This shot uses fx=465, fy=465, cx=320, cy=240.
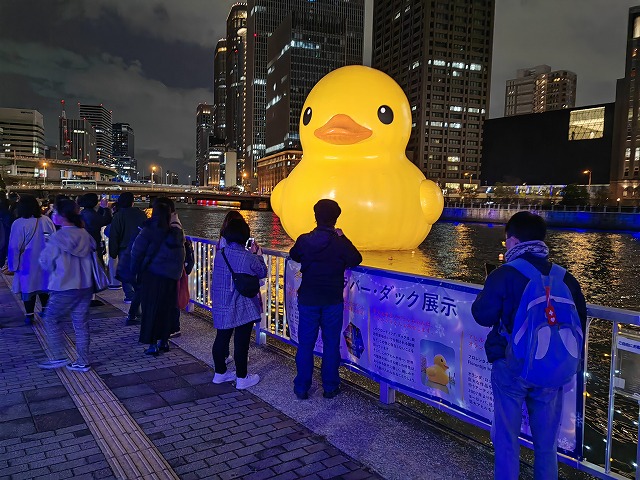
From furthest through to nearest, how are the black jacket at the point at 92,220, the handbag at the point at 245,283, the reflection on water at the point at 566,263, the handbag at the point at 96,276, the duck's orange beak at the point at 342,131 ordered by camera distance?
1. the reflection on water at the point at 566,263
2. the black jacket at the point at 92,220
3. the duck's orange beak at the point at 342,131
4. the handbag at the point at 96,276
5. the handbag at the point at 245,283

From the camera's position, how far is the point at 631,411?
577 centimetres

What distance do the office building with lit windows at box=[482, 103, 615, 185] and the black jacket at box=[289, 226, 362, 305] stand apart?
11856cm

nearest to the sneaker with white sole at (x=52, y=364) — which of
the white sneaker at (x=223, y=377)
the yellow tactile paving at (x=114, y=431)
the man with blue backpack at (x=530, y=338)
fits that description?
the yellow tactile paving at (x=114, y=431)

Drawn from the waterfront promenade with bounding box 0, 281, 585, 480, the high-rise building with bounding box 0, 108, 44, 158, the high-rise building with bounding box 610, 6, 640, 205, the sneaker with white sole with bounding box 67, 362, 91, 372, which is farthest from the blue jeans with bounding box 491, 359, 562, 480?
the high-rise building with bounding box 0, 108, 44, 158

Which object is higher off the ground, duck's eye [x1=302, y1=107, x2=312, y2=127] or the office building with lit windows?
the office building with lit windows

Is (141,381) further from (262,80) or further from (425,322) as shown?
(262,80)

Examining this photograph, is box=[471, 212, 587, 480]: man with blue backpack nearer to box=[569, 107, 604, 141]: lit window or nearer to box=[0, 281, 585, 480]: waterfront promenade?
box=[0, 281, 585, 480]: waterfront promenade

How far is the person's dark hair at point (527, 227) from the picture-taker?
105 inches

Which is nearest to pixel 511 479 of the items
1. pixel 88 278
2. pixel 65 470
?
pixel 65 470

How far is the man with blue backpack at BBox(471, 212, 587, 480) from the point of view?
8.23ft

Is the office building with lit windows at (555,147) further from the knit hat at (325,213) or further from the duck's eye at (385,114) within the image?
the knit hat at (325,213)

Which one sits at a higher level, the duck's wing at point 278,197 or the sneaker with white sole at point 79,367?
the duck's wing at point 278,197

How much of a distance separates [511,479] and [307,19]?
154m

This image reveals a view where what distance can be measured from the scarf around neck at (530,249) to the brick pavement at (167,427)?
72.7 inches
